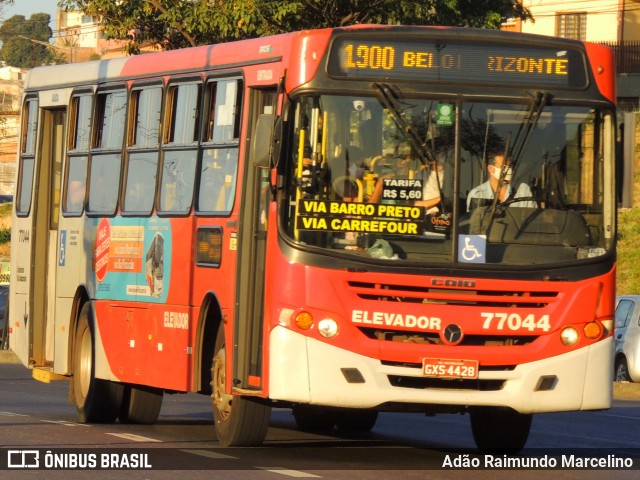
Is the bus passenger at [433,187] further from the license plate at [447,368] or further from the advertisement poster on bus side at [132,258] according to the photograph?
the advertisement poster on bus side at [132,258]

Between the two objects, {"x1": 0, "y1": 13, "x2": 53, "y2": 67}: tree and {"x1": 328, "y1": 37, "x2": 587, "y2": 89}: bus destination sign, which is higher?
{"x1": 0, "y1": 13, "x2": 53, "y2": 67}: tree

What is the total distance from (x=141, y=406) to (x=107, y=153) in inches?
97.7

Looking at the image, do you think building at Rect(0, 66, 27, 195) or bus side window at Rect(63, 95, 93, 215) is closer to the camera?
bus side window at Rect(63, 95, 93, 215)

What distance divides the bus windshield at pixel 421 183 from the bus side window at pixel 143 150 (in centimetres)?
326

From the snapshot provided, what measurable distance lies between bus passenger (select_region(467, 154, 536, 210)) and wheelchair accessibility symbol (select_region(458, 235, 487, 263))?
23cm

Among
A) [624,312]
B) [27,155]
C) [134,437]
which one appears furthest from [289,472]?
[624,312]

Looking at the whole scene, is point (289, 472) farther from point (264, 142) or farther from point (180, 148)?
point (180, 148)

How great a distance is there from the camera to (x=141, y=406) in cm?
1688

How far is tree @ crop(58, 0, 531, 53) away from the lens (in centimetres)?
2848

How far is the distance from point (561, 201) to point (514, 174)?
0.44 m

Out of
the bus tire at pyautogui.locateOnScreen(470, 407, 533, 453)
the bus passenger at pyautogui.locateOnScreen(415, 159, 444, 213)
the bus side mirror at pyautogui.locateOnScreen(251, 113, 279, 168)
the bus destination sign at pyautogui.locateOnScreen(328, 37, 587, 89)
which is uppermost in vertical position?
the bus destination sign at pyautogui.locateOnScreen(328, 37, 587, 89)

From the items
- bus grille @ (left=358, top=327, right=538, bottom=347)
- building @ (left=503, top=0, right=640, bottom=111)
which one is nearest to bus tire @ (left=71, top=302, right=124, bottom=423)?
bus grille @ (left=358, top=327, right=538, bottom=347)

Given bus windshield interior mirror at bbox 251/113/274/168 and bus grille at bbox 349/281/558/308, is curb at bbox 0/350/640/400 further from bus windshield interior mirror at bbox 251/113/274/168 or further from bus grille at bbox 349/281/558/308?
bus windshield interior mirror at bbox 251/113/274/168

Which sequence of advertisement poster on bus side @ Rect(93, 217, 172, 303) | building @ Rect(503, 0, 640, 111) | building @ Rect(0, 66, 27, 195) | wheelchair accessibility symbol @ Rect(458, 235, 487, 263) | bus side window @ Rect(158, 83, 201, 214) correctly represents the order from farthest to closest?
building @ Rect(0, 66, 27, 195)
building @ Rect(503, 0, 640, 111)
advertisement poster on bus side @ Rect(93, 217, 172, 303)
bus side window @ Rect(158, 83, 201, 214)
wheelchair accessibility symbol @ Rect(458, 235, 487, 263)
